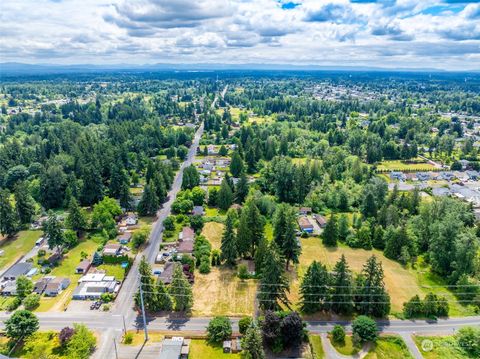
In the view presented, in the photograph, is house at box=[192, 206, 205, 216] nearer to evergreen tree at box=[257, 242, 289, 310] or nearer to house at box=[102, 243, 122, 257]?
house at box=[102, 243, 122, 257]

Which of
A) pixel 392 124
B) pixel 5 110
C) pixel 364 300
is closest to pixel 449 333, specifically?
pixel 364 300

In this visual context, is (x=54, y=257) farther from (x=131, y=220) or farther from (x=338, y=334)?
(x=338, y=334)

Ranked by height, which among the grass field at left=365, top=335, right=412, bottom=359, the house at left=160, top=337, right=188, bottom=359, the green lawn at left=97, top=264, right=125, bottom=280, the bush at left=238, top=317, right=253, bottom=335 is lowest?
the green lawn at left=97, top=264, right=125, bottom=280

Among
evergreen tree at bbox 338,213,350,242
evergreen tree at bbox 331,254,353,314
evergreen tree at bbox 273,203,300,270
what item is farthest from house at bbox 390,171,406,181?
evergreen tree at bbox 331,254,353,314

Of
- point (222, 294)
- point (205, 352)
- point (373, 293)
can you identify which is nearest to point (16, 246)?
point (222, 294)

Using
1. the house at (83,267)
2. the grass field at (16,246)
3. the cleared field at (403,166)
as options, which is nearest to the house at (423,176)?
the cleared field at (403,166)

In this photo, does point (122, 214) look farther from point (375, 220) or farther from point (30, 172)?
point (375, 220)
